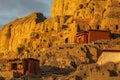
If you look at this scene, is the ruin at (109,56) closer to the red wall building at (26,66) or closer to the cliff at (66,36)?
the cliff at (66,36)

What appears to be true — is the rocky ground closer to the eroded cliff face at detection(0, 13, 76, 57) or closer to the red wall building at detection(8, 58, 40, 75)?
the red wall building at detection(8, 58, 40, 75)

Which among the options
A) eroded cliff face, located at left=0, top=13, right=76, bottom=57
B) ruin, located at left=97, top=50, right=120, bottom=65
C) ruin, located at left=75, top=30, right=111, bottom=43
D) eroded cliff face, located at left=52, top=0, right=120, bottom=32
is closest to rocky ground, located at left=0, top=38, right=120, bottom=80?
ruin, located at left=97, top=50, right=120, bottom=65

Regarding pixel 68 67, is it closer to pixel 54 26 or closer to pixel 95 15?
pixel 95 15

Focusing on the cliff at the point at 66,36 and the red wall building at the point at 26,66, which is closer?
the red wall building at the point at 26,66

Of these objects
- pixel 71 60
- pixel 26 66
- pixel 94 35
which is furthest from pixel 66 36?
pixel 26 66

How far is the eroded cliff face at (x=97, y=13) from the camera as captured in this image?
82.0 meters

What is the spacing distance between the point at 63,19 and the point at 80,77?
42.9 metres

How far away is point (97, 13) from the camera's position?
87688mm

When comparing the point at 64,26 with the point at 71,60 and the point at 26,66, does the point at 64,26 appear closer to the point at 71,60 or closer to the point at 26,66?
the point at 71,60

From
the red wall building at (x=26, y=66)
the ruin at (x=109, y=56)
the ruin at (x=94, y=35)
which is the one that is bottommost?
the red wall building at (x=26, y=66)

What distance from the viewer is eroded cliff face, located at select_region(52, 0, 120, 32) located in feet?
269

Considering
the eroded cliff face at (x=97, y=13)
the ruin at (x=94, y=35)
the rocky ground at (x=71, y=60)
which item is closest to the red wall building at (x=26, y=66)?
the rocky ground at (x=71, y=60)

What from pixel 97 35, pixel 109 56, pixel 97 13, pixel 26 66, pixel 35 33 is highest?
pixel 97 13

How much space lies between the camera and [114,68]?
57.5m
